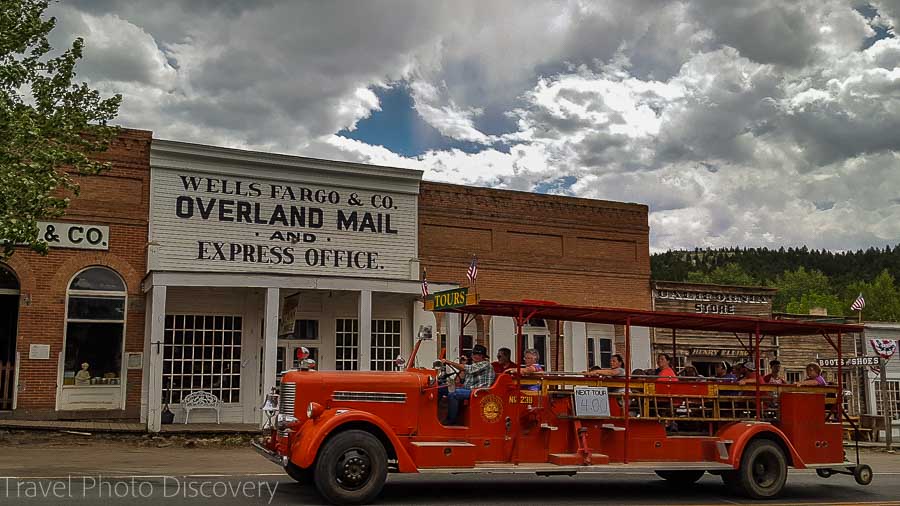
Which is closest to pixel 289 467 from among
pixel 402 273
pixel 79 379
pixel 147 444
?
pixel 147 444

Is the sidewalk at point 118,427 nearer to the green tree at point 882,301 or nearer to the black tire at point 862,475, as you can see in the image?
the black tire at point 862,475

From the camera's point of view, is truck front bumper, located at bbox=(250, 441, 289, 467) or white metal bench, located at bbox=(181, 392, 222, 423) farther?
white metal bench, located at bbox=(181, 392, 222, 423)

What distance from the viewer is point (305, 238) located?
21188mm

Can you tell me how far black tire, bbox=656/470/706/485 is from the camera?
12.1 metres

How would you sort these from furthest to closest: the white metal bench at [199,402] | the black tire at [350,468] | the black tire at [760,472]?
1. the white metal bench at [199,402]
2. the black tire at [760,472]
3. the black tire at [350,468]

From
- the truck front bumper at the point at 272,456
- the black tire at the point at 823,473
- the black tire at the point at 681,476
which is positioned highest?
the truck front bumper at the point at 272,456

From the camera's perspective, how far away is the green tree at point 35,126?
550 inches

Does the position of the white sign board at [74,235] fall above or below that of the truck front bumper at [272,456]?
above

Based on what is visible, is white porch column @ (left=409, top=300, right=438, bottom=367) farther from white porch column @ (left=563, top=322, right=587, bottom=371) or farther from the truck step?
the truck step

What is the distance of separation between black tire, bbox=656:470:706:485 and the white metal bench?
1144cm

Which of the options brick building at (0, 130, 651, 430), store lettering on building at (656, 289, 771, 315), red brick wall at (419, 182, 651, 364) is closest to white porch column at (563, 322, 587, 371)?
brick building at (0, 130, 651, 430)

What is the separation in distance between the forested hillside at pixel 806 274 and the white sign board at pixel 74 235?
6302cm

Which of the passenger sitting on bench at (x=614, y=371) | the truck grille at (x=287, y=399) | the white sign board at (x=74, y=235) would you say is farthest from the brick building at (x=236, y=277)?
the truck grille at (x=287, y=399)

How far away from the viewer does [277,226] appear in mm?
20859
